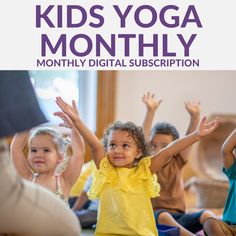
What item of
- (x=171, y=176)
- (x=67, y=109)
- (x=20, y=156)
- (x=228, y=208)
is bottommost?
(x=228, y=208)

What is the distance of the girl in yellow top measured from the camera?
76.6 inches

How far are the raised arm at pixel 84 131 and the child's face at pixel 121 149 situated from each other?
0.04m

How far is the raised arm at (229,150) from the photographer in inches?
83.8

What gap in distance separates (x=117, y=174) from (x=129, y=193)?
80 mm

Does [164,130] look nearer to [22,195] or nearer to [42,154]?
[42,154]

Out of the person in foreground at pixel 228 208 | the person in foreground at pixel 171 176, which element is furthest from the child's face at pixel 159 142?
the person in foreground at pixel 228 208

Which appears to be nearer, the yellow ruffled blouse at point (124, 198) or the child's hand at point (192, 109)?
the yellow ruffled blouse at point (124, 198)

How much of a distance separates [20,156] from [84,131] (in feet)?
0.87

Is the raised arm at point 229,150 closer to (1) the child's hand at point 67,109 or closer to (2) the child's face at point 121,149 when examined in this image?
(2) the child's face at point 121,149

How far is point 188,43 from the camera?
2.81 m

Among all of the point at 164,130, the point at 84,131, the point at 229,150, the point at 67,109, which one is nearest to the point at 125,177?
the point at 84,131

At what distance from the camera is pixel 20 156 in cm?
203

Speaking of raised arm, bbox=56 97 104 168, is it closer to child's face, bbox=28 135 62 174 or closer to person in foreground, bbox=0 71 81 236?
child's face, bbox=28 135 62 174

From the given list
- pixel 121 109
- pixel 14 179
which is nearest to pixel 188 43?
pixel 121 109
